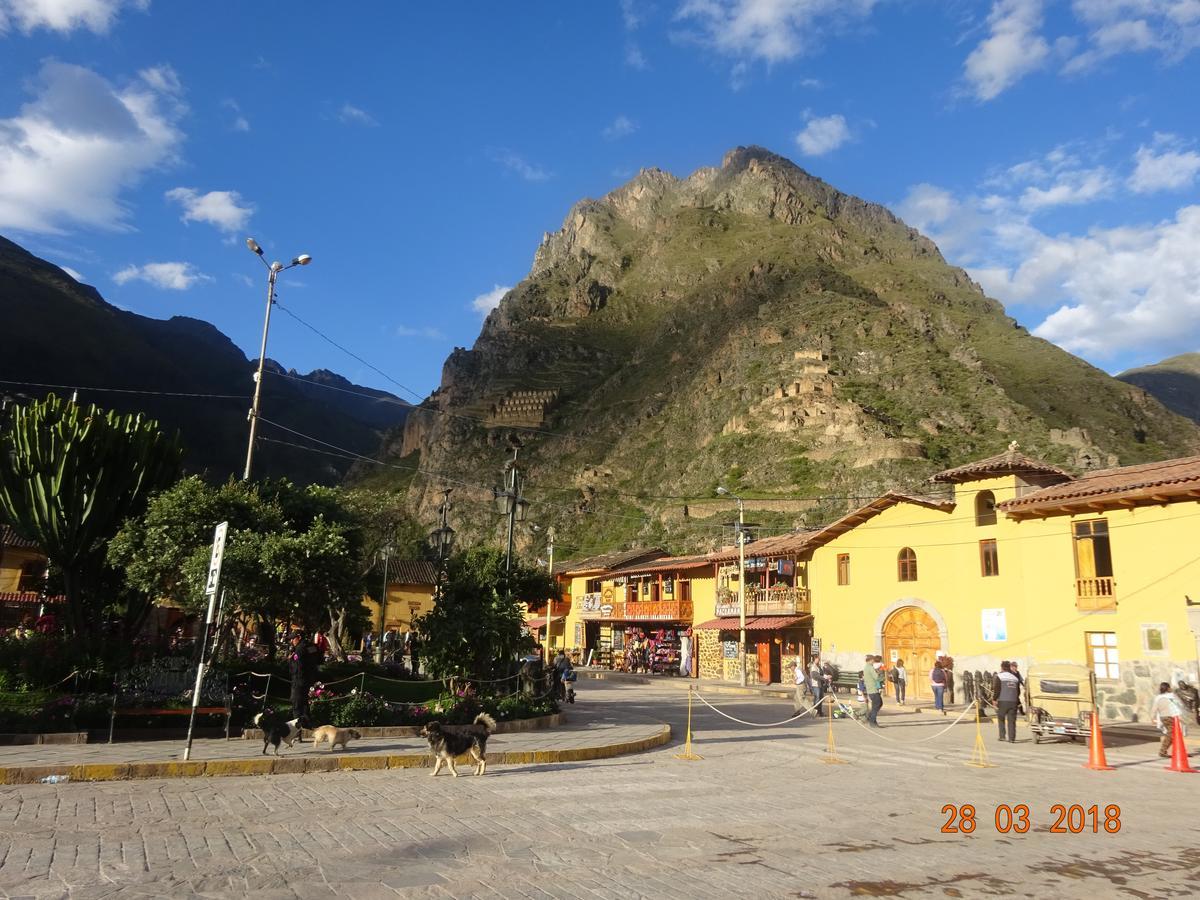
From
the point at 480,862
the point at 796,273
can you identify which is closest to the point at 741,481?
the point at 796,273

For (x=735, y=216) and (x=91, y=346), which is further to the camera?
(x=735, y=216)

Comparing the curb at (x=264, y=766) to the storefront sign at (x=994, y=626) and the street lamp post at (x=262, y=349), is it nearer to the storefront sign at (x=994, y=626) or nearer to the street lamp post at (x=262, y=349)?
the street lamp post at (x=262, y=349)

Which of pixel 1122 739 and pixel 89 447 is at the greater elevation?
pixel 89 447

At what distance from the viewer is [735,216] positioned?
182 meters

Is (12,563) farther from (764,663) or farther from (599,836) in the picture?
(599,836)

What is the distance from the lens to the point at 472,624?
1619 cm

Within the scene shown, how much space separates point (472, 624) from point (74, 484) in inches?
329

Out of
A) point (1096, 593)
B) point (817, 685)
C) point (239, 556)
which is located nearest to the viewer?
point (239, 556)

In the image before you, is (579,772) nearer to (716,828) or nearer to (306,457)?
(716,828)

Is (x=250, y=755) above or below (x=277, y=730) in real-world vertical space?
below

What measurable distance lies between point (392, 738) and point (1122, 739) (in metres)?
15.5

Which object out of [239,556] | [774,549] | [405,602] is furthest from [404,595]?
[239,556]
